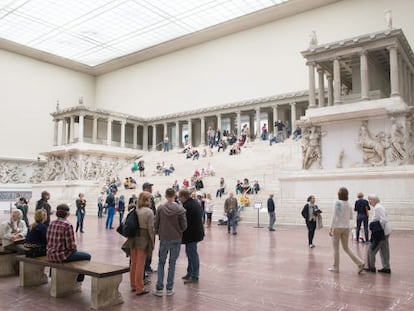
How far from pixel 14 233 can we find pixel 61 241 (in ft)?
A: 6.11

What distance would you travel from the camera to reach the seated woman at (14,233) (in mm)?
6484

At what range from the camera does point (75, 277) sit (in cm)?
556

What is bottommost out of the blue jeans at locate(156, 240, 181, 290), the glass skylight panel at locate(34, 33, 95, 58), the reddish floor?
the reddish floor

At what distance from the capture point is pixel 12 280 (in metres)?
6.29

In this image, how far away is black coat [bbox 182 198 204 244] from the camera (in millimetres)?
A: 6008

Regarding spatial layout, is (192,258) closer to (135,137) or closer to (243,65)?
(243,65)

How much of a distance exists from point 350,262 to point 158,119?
1383 inches

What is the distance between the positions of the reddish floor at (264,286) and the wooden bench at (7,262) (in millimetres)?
223

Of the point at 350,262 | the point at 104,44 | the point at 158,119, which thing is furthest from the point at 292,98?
the point at 350,262

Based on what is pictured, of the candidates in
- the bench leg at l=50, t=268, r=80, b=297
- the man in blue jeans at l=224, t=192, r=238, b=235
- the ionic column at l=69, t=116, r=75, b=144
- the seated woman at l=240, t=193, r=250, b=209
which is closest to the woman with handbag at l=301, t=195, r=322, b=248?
the man in blue jeans at l=224, t=192, r=238, b=235

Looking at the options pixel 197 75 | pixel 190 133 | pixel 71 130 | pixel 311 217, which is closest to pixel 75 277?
pixel 311 217

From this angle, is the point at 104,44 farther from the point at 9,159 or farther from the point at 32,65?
the point at 9,159

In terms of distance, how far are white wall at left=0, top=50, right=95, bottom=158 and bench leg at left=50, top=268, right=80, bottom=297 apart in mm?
38495

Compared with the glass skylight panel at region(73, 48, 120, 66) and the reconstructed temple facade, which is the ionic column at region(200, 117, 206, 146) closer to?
the glass skylight panel at region(73, 48, 120, 66)
